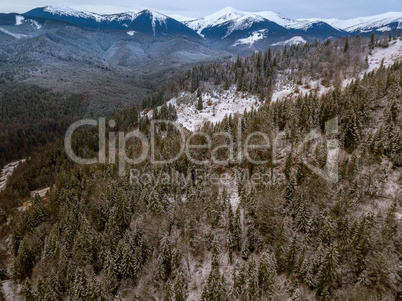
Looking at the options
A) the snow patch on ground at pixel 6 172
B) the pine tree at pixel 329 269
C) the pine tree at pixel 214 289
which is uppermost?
the pine tree at pixel 329 269

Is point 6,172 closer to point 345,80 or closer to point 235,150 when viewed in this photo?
point 235,150

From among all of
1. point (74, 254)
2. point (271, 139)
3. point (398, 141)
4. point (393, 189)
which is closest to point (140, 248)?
point (74, 254)

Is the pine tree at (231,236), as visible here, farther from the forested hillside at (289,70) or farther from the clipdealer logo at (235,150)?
the forested hillside at (289,70)

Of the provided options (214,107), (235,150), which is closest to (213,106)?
(214,107)

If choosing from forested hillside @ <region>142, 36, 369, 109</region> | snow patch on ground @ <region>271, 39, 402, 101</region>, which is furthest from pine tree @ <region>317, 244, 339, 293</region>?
forested hillside @ <region>142, 36, 369, 109</region>

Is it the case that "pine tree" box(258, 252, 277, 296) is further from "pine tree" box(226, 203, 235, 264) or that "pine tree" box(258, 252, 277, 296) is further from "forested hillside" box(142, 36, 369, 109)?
"forested hillside" box(142, 36, 369, 109)

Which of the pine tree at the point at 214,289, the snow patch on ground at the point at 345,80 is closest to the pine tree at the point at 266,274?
the pine tree at the point at 214,289

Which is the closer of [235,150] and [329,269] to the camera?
[329,269]

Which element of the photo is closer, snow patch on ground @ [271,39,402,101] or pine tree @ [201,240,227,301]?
pine tree @ [201,240,227,301]
